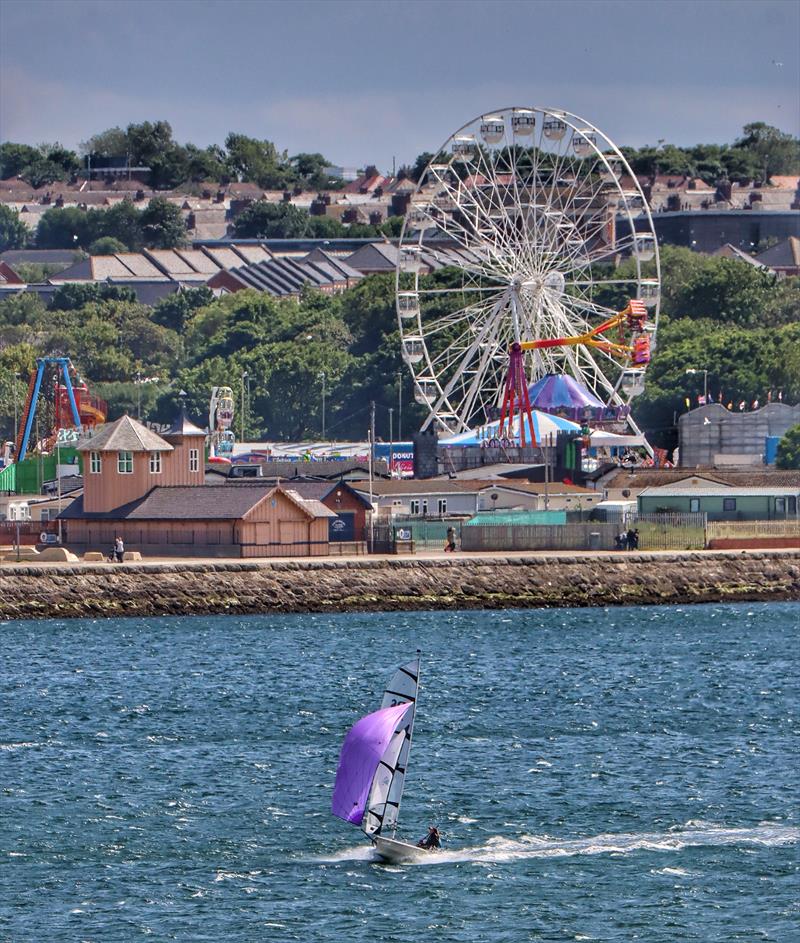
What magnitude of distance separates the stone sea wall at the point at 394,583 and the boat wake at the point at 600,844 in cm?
3992

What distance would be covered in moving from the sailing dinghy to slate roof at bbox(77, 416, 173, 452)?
164 feet

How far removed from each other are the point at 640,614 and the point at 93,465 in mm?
22391

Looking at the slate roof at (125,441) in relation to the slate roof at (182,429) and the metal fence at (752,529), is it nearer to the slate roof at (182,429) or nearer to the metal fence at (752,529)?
the slate roof at (182,429)

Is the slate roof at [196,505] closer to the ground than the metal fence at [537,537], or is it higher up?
higher up

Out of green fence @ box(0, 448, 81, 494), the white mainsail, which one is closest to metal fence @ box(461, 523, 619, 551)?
green fence @ box(0, 448, 81, 494)

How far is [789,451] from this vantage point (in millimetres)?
123562

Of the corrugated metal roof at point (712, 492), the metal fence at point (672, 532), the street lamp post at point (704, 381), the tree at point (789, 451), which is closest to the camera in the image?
the metal fence at point (672, 532)

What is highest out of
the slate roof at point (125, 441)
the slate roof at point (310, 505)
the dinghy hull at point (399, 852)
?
the slate roof at point (125, 441)

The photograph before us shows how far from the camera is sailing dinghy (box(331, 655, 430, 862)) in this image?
43562mm

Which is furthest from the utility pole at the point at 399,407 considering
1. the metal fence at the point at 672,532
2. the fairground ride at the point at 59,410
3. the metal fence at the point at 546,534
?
the metal fence at the point at 672,532

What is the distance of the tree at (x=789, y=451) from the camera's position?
12288 centimetres

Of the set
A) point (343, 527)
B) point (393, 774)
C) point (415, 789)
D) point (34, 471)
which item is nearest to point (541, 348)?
point (34, 471)

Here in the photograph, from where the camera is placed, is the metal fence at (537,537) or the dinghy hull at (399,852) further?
the metal fence at (537,537)

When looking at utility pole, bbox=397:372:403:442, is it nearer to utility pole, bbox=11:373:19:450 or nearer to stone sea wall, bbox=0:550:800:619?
utility pole, bbox=11:373:19:450
